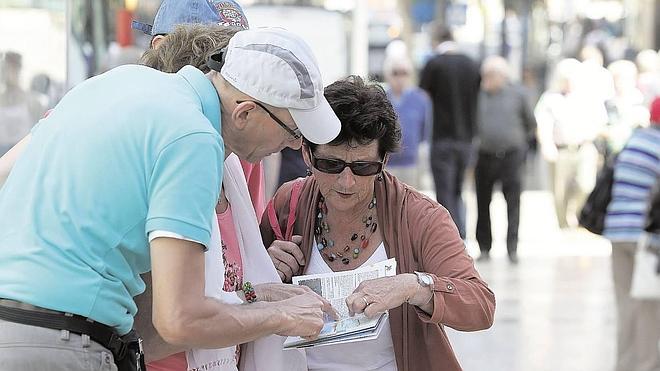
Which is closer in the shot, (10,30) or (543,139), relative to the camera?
(10,30)

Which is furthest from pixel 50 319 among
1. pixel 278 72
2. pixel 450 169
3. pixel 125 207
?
pixel 450 169

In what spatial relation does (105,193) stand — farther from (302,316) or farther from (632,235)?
(632,235)

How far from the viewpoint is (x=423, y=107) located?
414 inches

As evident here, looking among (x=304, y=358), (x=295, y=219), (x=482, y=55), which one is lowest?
(x=482, y=55)

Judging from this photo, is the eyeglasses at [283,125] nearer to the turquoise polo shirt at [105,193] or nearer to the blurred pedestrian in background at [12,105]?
the turquoise polo shirt at [105,193]

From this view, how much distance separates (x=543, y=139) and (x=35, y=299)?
10.8 meters

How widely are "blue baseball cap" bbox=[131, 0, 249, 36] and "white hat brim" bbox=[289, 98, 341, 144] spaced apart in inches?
34.0

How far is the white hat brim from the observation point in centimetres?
246

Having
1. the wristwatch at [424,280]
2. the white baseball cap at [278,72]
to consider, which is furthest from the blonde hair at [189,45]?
the wristwatch at [424,280]

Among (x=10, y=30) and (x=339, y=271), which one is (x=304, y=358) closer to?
(x=339, y=271)

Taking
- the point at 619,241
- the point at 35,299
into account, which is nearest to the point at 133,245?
the point at 35,299

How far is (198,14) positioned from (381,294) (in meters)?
1.03

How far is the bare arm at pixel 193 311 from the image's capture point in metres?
2.23

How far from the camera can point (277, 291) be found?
9.26ft
